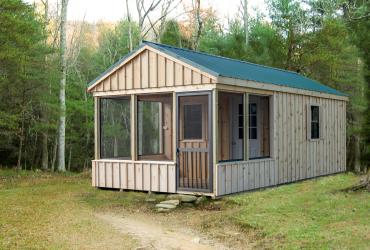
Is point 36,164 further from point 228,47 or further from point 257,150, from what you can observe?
point 257,150

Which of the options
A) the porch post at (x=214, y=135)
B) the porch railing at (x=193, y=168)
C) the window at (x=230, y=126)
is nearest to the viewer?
the porch post at (x=214, y=135)

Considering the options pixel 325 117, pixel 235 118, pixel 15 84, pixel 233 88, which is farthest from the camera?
pixel 15 84

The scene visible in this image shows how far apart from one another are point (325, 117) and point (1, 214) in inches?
383

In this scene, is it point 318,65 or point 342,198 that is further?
point 318,65

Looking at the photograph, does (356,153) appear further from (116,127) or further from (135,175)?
(135,175)

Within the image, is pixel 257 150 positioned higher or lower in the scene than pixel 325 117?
lower

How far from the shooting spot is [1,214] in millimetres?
8664

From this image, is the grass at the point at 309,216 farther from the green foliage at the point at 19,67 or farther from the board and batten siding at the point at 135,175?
the green foliage at the point at 19,67

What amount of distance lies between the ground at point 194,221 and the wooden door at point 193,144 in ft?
2.35

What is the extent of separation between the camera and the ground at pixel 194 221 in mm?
6250

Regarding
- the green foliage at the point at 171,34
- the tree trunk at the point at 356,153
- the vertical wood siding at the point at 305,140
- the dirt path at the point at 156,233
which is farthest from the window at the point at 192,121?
the green foliage at the point at 171,34

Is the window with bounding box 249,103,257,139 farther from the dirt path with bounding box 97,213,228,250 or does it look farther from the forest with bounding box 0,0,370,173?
the dirt path with bounding box 97,213,228,250

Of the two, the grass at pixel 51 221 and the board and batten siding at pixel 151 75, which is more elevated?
the board and batten siding at pixel 151 75

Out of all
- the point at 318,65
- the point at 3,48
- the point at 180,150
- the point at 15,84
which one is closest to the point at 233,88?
the point at 180,150
